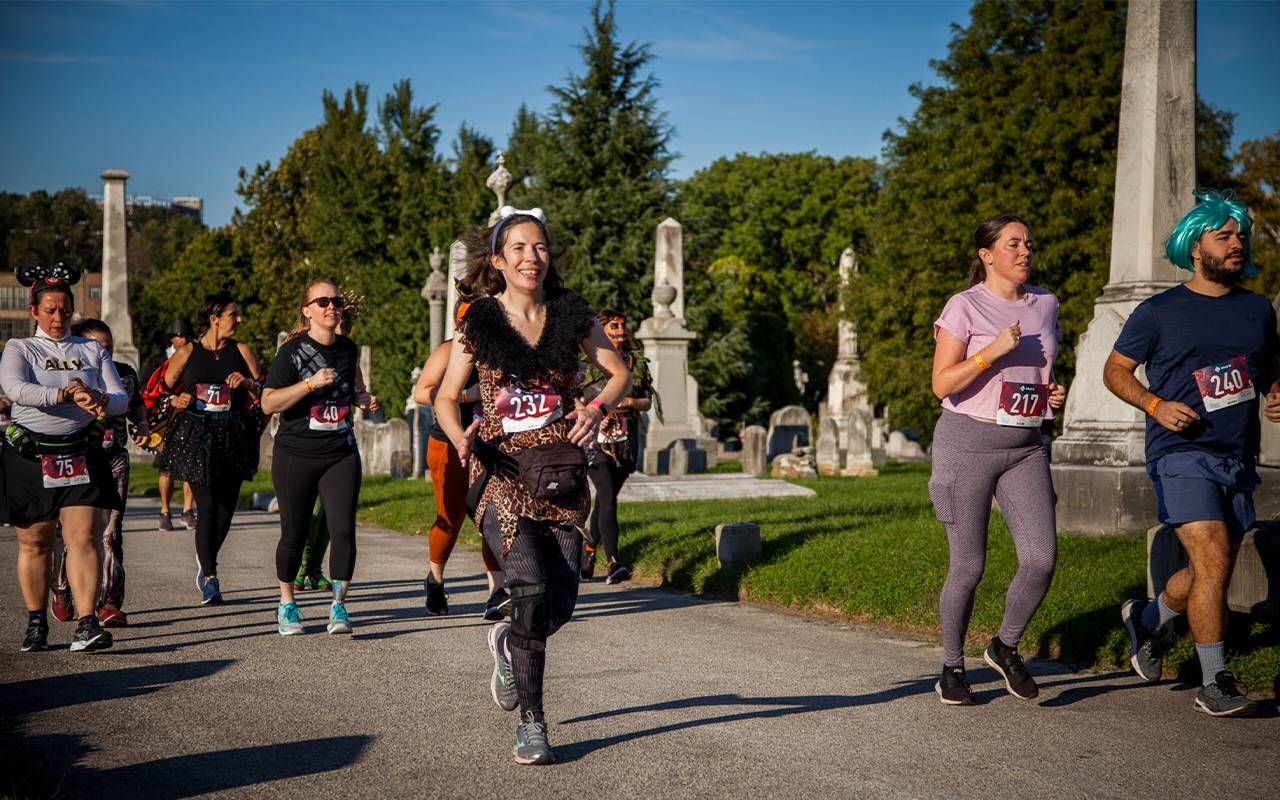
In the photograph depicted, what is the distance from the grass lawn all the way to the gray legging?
1158mm

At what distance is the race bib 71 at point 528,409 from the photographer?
5.69 m

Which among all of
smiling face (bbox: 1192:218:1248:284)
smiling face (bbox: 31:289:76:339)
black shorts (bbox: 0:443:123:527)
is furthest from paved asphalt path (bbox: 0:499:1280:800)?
smiling face (bbox: 1192:218:1248:284)

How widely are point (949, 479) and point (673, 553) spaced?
5436 mm

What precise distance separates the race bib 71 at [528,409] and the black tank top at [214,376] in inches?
219

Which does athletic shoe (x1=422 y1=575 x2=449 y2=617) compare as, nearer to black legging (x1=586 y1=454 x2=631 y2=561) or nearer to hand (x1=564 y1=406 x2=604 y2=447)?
black legging (x1=586 y1=454 x2=631 y2=561)

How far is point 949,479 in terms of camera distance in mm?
6559

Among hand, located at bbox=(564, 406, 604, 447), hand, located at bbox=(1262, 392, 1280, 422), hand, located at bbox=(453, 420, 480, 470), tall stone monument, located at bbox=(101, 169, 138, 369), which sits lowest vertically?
hand, located at bbox=(453, 420, 480, 470)

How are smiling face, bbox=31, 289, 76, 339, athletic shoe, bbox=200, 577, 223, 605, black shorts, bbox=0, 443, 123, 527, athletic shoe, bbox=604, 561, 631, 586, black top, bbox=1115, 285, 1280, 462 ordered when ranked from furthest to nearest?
athletic shoe, bbox=604, 561, 631, 586 < athletic shoe, bbox=200, 577, 223, 605 < smiling face, bbox=31, 289, 76, 339 < black shorts, bbox=0, 443, 123, 527 < black top, bbox=1115, 285, 1280, 462

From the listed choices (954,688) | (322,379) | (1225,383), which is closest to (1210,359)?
(1225,383)

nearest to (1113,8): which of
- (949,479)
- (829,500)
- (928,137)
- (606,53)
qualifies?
(928,137)

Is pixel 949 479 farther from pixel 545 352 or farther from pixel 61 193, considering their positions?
pixel 61 193

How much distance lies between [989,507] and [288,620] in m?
4.47

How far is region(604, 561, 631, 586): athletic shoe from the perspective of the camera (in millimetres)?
11391

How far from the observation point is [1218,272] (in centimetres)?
650
